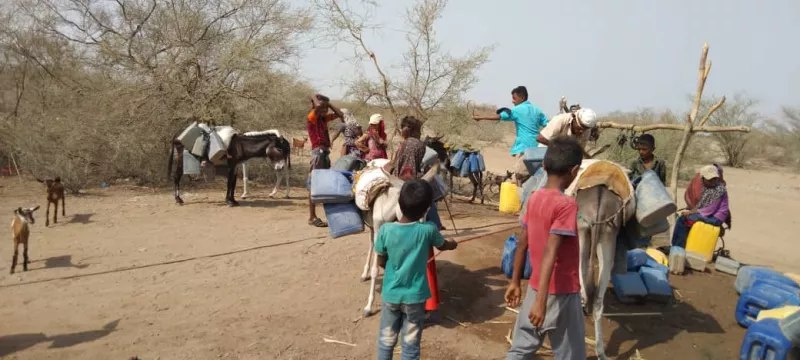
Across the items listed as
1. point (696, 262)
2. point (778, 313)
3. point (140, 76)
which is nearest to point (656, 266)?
point (696, 262)

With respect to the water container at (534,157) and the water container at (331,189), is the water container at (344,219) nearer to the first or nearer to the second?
the water container at (331,189)

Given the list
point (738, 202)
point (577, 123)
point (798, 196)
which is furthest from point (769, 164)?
point (577, 123)

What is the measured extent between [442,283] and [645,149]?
→ 8.37 feet

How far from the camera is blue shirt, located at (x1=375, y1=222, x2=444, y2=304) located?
333 centimetres

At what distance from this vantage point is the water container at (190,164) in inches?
413

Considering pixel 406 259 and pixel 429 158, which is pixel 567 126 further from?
pixel 406 259

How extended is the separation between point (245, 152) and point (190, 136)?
1125 millimetres

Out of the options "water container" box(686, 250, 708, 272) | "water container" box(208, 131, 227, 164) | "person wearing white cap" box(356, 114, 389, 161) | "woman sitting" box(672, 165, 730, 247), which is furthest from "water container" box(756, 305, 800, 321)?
"water container" box(208, 131, 227, 164)

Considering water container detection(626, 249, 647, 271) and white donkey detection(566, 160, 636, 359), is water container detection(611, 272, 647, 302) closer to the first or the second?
water container detection(626, 249, 647, 271)

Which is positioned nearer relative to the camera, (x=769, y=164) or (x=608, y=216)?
(x=608, y=216)

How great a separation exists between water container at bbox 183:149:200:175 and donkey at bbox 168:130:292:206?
300 millimetres

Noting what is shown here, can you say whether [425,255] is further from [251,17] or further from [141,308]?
[251,17]

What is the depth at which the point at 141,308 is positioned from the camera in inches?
211

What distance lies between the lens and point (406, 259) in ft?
11.1
